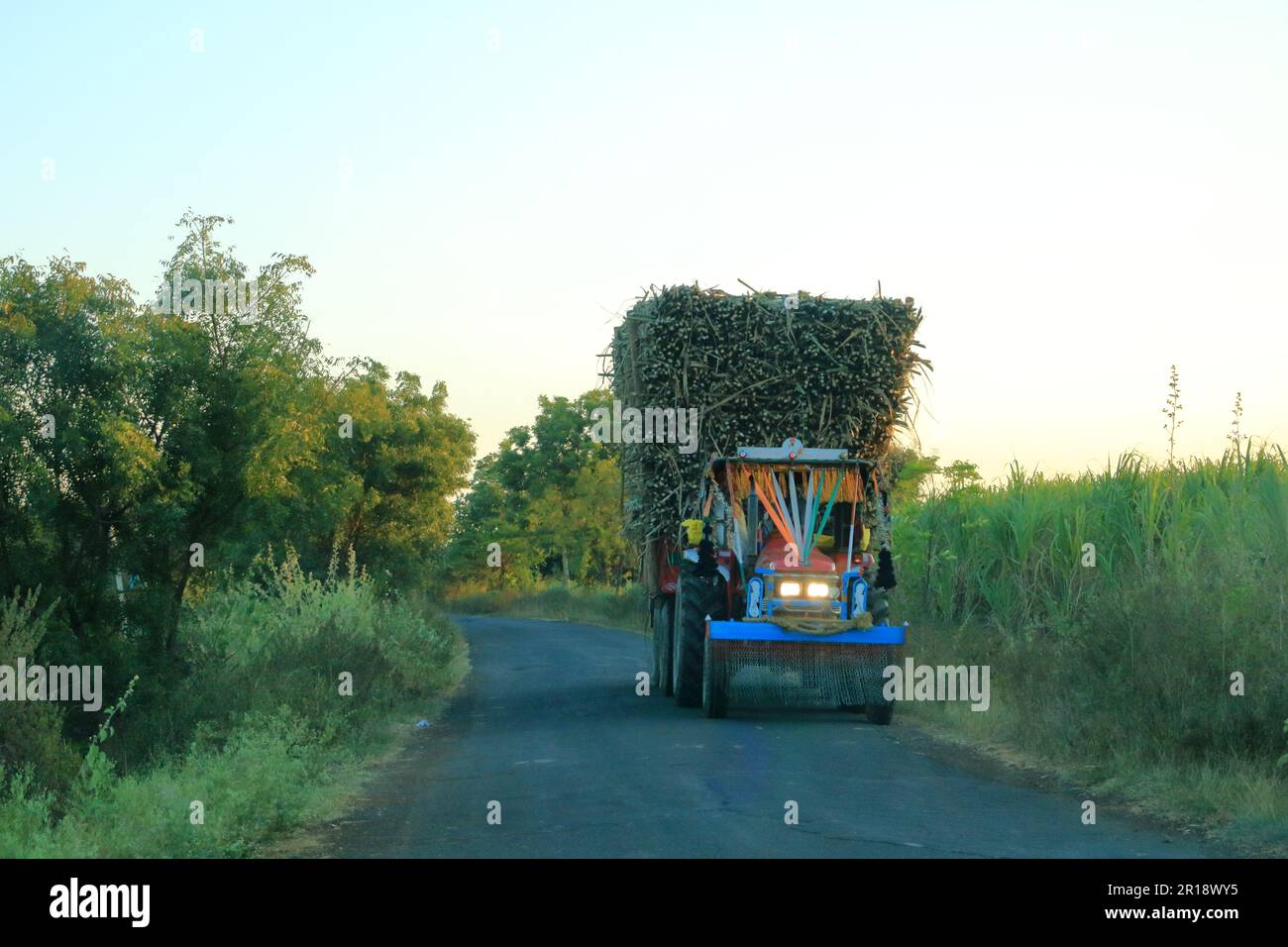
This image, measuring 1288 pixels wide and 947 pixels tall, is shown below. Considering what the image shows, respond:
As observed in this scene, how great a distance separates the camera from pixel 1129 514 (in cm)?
1800

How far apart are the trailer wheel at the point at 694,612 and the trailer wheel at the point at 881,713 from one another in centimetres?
215

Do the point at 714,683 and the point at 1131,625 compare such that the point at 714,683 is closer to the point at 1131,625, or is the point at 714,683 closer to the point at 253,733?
the point at 1131,625

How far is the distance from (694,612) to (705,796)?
19.9ft

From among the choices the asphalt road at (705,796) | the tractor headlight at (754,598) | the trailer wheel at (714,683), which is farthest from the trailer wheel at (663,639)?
the tractor headlight at (754,598)

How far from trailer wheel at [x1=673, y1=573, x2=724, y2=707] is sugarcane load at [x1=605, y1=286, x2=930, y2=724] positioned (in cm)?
2

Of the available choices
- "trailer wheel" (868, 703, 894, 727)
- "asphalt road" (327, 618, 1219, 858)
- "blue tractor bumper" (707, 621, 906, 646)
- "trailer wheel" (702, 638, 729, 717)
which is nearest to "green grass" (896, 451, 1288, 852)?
"trailer wheel" (868, 703, 894, 727)

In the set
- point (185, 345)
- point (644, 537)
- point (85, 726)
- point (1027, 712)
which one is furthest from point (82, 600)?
point (1027, 712)

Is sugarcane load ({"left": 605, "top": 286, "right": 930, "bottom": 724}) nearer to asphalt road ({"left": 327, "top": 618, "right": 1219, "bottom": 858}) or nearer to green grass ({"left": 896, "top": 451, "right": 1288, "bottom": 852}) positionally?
asphalt road ({"left": 327, "top": 618, "right": 1219, "bottom": 858})

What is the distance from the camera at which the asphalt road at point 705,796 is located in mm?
9344

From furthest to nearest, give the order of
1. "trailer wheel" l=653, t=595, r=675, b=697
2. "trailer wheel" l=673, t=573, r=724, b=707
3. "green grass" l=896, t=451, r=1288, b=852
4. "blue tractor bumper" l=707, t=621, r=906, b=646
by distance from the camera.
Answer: "trailer wheel" l=653, t=595, r=675, b=697
"trailer wheel" l=673, t=573, r=724, b=707
"blue tractor bumper" l=707, t=621, r=906, b=646
"green grass" l=896, t=451, r=1288, b=852

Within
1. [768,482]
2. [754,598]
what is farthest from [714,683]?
[768,482]

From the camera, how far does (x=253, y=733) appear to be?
13734 millimetres

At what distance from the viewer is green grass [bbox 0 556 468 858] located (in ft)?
31.9
